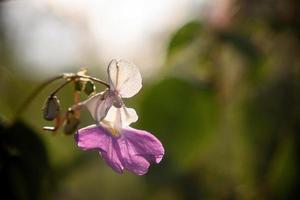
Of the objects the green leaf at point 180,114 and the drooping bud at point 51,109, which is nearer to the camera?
the drooping bud at point 51,109

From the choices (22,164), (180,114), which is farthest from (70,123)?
(180,114)

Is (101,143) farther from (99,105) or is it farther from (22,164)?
(22,164)

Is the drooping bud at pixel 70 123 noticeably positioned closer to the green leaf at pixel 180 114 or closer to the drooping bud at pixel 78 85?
the drooping bud at pixel 78 85

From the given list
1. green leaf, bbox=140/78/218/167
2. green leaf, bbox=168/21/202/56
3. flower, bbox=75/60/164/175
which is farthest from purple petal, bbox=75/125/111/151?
green leaf, bbox=168/21/202/56

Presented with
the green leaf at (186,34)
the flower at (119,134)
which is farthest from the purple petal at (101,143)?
the green leaf at (186,34)

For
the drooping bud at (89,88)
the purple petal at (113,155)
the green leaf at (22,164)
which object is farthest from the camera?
the green leaf at (22,164)

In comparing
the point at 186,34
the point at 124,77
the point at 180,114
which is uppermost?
the point at 124,77

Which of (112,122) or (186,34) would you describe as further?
(186,34)
